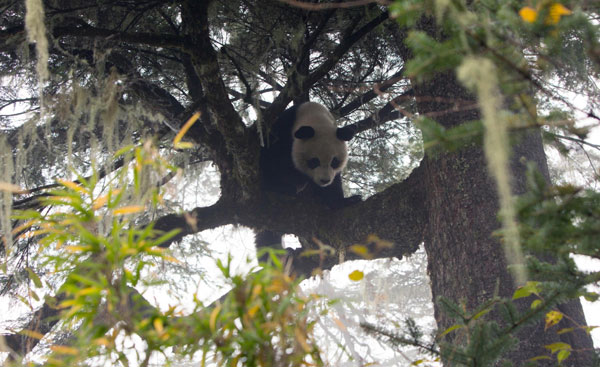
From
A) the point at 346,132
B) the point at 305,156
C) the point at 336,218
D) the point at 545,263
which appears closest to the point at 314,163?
the point at 305,156

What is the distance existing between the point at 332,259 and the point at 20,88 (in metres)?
3.27

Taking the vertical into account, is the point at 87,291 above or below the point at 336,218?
below

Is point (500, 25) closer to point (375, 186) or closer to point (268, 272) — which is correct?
point (268, 272)

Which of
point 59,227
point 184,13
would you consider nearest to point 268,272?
point 59,227

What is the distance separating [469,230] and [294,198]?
1.92 metres

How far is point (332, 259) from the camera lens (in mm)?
5055

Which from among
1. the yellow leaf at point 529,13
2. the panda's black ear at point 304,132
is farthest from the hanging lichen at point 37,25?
the panda's black ear at point 304,132

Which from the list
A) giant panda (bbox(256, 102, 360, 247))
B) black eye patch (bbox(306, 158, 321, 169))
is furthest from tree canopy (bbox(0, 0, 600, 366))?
black eye patch (bbox(306, 158, 321, 169))

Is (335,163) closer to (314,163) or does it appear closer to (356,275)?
(314,163)

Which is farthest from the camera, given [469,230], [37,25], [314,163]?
[314,163]

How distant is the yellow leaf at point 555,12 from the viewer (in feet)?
4.38

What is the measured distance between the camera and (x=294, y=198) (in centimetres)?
486

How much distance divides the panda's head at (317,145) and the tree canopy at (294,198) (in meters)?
0.22

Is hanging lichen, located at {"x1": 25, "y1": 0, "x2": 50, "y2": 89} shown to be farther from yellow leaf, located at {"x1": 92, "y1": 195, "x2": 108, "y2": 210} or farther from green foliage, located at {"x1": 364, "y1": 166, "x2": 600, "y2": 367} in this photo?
green foliage, located at {"x1": 364, "y1": 166, "x2": 600, "y2": 367}
